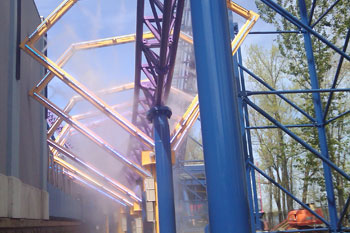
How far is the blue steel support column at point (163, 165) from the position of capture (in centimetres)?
1339

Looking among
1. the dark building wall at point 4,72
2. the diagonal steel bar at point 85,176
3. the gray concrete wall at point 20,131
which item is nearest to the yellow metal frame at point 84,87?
the gray concrete wall at point 20,131

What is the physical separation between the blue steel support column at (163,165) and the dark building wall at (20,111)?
3780mm

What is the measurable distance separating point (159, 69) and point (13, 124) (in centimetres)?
405

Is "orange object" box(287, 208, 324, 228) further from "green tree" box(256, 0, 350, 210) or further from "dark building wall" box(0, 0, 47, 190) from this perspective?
"dark building wall" box(0, 0, 47, 190)

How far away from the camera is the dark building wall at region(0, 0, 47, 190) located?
10.3 meters

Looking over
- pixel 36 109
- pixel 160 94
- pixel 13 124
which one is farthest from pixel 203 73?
pixel 36 109

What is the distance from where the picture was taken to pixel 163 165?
46.3ft

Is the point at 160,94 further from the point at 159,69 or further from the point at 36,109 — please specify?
the point at 36,109

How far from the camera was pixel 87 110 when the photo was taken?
23.0 m

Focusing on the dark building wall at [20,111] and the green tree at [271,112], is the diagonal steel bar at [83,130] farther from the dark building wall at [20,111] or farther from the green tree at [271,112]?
the green tree at [271,112]

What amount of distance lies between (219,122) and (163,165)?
404 inches

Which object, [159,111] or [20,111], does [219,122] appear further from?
[159,111]

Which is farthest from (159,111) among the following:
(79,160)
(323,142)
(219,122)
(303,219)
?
A: (219,122)

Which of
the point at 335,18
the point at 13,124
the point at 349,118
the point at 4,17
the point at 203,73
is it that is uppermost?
the point at 335,18
